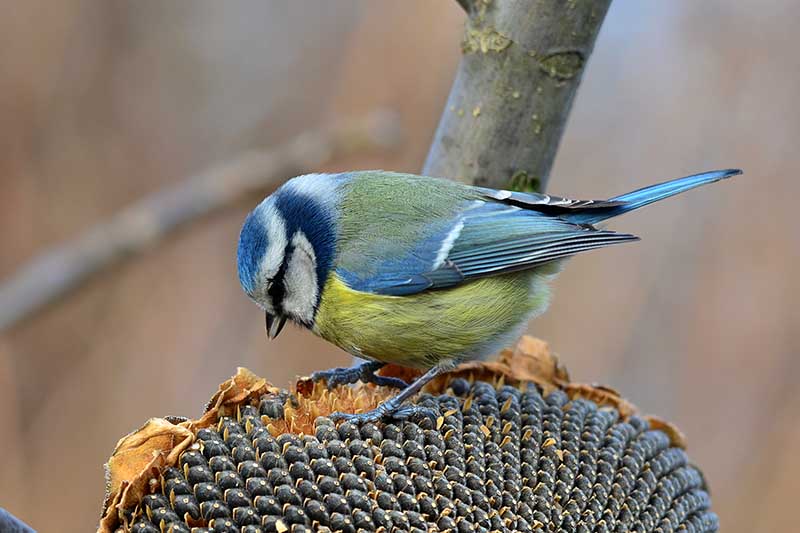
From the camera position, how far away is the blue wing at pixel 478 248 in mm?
1820

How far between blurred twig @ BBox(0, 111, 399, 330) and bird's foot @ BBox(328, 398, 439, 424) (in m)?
1.53

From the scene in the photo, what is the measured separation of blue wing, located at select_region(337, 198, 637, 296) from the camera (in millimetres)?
1820

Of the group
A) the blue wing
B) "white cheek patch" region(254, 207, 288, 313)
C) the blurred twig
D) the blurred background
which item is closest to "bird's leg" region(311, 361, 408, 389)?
the blue wing

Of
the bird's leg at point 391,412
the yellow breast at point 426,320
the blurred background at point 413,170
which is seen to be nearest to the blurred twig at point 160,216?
the blurred background at point 413,170

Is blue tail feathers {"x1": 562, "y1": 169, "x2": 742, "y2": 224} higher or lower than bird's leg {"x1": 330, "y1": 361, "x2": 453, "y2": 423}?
higher

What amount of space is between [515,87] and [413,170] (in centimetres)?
224

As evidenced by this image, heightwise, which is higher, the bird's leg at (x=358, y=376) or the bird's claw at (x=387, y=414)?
the bird's claw at (x=387, y=414)

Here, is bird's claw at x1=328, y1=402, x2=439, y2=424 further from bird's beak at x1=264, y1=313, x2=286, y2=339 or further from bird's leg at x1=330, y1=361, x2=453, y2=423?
bird's beak at x1=264, y1=313, x2=286, y2=339

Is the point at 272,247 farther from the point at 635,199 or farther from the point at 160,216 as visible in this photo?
the point at 160,216

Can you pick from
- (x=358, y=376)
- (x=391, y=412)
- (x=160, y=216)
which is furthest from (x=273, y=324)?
(x=160, y=216)

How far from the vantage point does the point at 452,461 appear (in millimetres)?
1275

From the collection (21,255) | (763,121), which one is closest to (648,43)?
(763,121)

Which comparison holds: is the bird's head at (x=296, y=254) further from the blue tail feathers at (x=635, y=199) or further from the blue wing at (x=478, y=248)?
the blue tail feathers at (x=635, y=199)

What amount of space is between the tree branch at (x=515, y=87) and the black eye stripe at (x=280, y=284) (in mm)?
379
